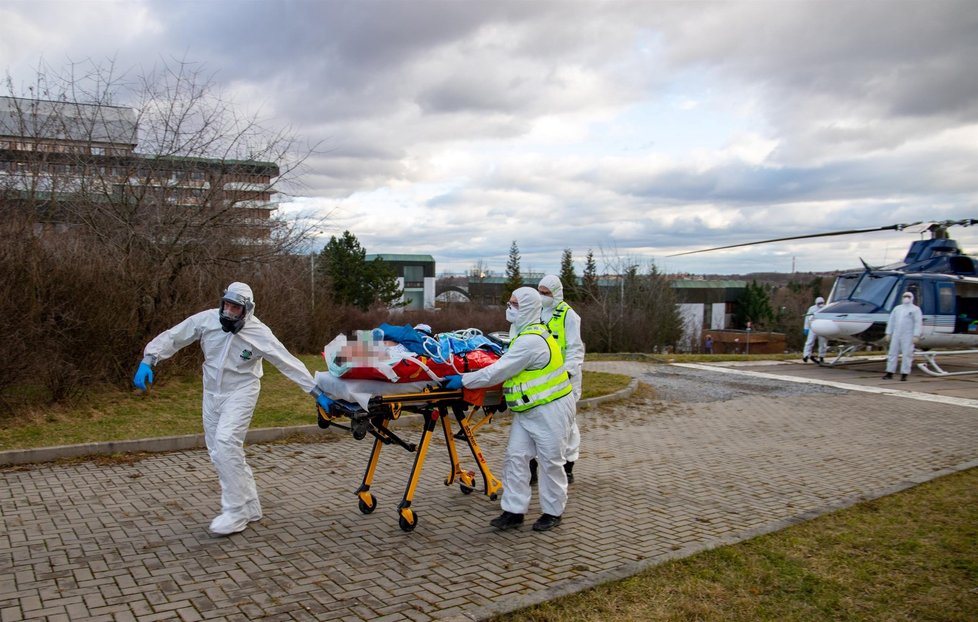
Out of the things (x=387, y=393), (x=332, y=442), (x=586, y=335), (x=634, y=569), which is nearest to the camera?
(x=634, y=569)

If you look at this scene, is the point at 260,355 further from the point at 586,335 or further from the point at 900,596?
the point at 586,335

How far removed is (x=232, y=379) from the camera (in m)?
5.82

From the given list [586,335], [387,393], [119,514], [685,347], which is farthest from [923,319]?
[685,347]

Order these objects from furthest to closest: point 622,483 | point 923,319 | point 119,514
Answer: point 923,319
point 622,483
point 119,514

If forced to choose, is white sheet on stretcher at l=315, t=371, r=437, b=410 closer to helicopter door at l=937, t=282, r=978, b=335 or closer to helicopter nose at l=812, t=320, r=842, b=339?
helicopter nose at l=812, t=320, r=842, b=339

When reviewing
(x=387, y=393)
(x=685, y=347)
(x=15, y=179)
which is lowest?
(x=685, y=347)

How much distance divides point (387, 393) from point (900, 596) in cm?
392

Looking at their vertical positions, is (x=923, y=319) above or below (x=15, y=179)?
below

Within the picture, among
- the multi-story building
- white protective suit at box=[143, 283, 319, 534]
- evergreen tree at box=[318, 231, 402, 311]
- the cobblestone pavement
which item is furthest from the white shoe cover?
evergreen tree at box=[318, 231, 402, 311]

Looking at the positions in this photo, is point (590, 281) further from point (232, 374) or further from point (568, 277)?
point (232, 374)

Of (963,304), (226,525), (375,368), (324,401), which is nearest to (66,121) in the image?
(324,401)

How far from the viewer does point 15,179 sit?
1225 cm

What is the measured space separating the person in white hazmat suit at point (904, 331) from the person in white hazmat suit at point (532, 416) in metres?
14.3

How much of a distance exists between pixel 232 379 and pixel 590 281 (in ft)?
207
